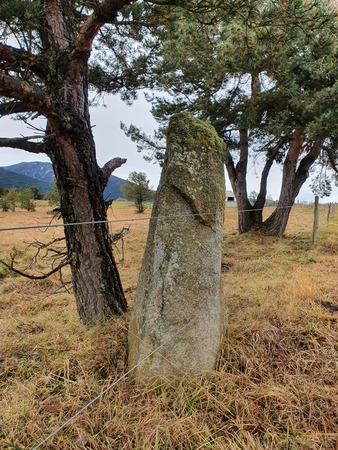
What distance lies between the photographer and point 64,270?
6914mm

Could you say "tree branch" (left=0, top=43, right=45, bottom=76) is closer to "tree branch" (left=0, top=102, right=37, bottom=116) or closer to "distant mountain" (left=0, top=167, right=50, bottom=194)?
"tree branch" (left=0, top=102, right=37, bottom=116)

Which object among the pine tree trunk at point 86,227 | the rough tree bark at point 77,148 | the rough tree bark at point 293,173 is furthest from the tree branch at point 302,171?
the pine tree trunk at point 86,227

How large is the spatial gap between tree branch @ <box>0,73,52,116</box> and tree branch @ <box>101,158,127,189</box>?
876 mm

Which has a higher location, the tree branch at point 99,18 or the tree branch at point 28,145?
the tree branch at point 99,18

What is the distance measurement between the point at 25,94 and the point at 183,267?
5.65 ft

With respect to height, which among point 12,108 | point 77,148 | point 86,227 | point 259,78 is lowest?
point 86,227

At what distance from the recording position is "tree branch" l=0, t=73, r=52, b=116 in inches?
71.2

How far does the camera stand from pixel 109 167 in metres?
3.03

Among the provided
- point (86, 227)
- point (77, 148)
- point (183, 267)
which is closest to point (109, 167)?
point (77, 148)

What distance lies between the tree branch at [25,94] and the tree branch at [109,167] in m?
0.88

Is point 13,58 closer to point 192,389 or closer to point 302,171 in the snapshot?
point 192,389

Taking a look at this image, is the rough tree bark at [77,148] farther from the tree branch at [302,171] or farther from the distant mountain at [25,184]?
the tree branch at [302,171]

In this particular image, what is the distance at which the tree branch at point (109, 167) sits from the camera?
296 cm

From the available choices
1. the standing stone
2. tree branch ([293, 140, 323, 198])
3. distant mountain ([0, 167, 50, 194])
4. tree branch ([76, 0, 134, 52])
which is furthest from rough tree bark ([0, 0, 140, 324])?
tree branch ([293, 140, 323, 198])
